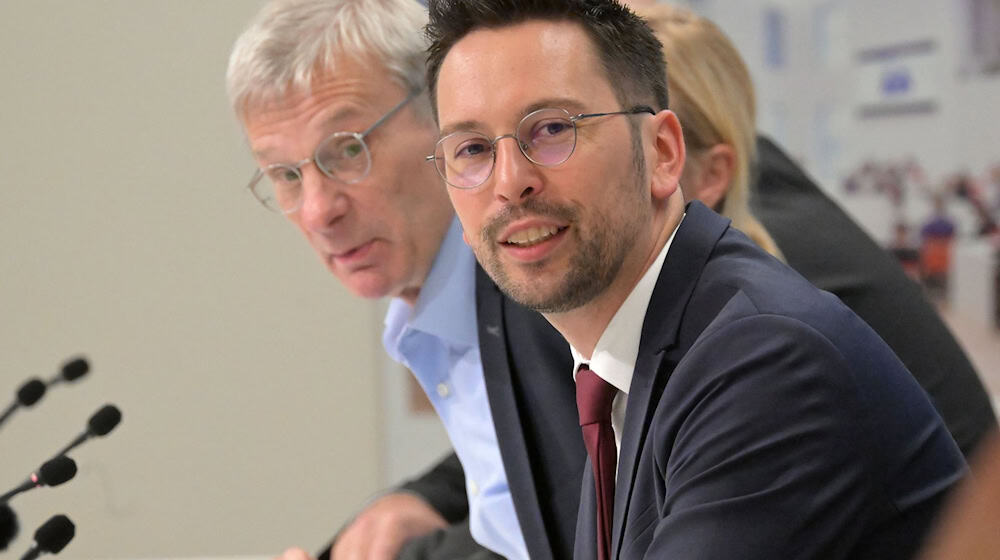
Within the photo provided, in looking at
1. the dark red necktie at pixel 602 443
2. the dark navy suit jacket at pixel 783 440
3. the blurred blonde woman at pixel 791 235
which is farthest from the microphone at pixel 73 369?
the blurred blonde woman at pixel 791 235

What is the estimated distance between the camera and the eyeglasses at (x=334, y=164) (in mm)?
1635

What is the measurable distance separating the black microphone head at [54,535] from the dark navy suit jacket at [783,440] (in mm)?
685

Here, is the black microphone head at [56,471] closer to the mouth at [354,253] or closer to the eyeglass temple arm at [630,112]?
the mouth at [354,253]

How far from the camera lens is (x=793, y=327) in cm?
95

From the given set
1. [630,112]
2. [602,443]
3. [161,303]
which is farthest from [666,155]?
[161,303]

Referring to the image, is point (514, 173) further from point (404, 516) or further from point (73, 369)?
point (404, 516)

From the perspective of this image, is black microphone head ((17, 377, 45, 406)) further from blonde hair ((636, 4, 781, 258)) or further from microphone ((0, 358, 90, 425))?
blonde hair ((636, 4, 781, 258))

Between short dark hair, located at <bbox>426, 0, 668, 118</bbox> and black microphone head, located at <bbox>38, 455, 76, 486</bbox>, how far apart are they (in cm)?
63

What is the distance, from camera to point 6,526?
1393 mm

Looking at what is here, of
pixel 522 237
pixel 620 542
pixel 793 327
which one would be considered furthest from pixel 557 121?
pixel 620 542

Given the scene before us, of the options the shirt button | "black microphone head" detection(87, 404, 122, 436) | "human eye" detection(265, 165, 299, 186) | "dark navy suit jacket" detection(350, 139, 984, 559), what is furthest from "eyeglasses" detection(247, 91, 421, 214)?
"black microphone head" detection(87, 404, 122, 436)

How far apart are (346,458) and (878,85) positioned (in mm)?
2238

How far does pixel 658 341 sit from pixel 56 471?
0.73m

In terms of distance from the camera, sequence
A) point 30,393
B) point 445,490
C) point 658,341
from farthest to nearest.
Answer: point 445,490 < point 30,393 < point 658,341
